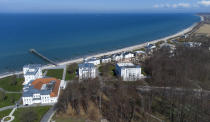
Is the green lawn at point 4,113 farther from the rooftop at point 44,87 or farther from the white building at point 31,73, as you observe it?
the white building at point 31,73

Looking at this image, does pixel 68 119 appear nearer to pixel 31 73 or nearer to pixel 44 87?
pixel 44 87

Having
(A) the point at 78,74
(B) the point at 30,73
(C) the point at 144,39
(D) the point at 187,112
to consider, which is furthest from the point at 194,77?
(C) the point at 144,39

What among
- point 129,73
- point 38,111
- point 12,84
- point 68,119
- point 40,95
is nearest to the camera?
point 68,119

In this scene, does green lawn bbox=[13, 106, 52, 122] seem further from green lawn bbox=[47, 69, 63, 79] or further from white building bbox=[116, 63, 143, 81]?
white building bbox=[116, 63, 143, 81]

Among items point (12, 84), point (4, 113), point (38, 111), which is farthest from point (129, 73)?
point (12, 84)

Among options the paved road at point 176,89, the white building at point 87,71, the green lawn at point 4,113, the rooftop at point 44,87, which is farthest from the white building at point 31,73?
the paved road at point 176,89
